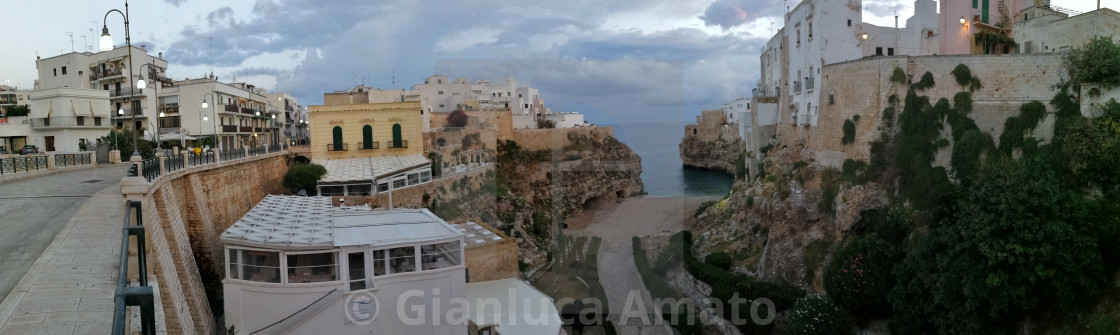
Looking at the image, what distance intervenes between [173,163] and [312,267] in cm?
389

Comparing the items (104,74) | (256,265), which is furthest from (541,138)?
(256,265)

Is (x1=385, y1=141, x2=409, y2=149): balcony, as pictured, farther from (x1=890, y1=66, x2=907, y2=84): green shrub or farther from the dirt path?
(x1=890, y1=66, x2=907, y2=84): green shrub

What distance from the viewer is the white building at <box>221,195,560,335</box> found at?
9500 mm

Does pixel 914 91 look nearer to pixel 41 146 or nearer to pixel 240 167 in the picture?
pixel 240 167

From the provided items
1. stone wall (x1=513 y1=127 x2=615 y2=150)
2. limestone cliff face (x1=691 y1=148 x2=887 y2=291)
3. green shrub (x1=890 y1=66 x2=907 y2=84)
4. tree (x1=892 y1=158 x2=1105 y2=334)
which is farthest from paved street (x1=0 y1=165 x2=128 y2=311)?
stone wall (x1=513 y1=127 x2=615 y2=150)

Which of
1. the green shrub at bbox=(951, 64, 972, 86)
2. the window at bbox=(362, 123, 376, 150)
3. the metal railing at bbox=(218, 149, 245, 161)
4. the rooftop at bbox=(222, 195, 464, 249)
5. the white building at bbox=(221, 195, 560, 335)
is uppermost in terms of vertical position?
the green shrub at bbox=(951, 64, 972, 86)

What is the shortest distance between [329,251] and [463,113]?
23.9 m

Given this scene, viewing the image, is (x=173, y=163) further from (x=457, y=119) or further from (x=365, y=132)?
(x=457, y=119)

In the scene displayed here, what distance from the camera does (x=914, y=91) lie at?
1617 centimetres

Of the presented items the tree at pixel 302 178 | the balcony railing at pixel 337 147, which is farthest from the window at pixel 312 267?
the balcony railing at pixel 337 147

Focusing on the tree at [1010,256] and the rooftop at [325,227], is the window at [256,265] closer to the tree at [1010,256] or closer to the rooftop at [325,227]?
the rooftop at [325,227]

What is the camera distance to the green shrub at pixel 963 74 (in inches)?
609

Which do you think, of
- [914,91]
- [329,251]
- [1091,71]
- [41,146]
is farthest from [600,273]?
[41,146]

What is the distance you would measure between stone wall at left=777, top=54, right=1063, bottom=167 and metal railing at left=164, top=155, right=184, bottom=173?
16.1 metres
